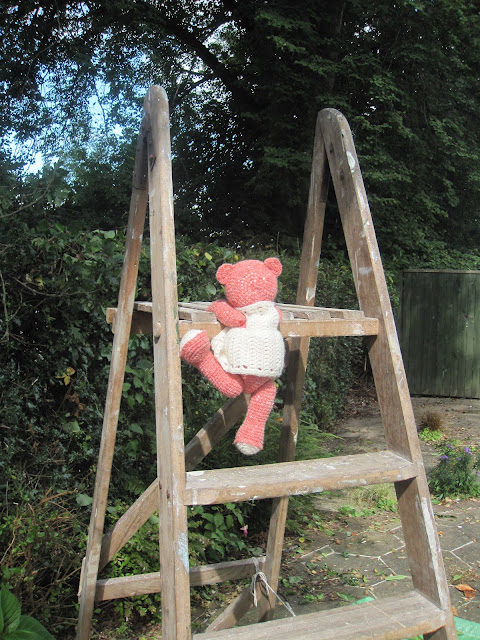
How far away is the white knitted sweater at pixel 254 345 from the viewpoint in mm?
1593

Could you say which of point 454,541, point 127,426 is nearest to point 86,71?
point 127,426

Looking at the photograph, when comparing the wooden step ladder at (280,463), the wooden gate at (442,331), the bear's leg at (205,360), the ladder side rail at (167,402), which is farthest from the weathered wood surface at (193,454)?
the wooden gate at (442,331)

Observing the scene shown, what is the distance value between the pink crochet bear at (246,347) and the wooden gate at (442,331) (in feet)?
24.7

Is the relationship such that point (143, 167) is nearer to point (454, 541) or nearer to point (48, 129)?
point (454, 541)

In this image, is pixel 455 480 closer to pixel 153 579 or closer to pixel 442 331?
pixel 153 579

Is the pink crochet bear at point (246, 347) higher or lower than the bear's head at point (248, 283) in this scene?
lower

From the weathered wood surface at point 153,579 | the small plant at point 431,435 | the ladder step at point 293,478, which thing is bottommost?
the small plant at point 431,435

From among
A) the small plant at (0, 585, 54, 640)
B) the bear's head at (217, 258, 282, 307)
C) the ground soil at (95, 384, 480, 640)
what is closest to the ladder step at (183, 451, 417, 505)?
the bear's head at (217, 258, 282, 307)

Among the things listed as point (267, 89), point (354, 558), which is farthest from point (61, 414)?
point (267, 89)

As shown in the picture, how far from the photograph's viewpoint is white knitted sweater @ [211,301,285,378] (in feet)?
5.23

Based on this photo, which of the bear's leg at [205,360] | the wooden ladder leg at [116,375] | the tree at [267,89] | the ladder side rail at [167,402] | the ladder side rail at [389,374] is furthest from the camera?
the tree at [267,89]

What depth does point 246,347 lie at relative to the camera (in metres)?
→ 1.59

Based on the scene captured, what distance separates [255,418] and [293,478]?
0.35 metres

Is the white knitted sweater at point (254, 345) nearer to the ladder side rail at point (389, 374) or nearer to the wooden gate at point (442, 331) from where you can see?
the ladder side rail at point (389, 374)
